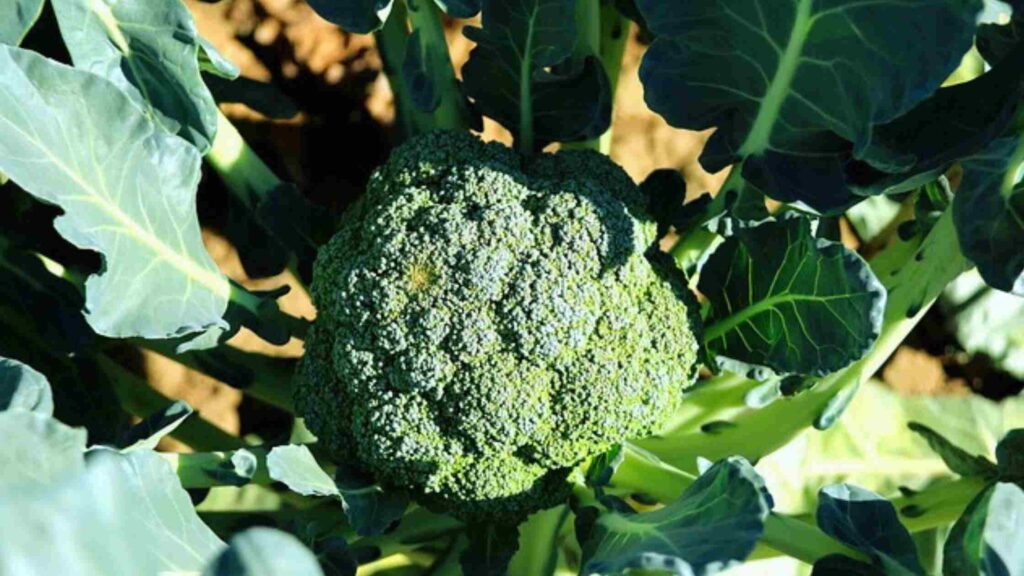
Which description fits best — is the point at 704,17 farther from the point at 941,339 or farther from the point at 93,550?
the point at 941,339

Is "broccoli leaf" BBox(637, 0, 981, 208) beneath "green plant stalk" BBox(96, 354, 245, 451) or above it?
above

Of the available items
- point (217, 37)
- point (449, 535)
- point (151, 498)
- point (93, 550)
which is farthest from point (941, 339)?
point (93, 550)

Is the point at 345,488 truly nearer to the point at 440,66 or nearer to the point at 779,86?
the point at 440,66

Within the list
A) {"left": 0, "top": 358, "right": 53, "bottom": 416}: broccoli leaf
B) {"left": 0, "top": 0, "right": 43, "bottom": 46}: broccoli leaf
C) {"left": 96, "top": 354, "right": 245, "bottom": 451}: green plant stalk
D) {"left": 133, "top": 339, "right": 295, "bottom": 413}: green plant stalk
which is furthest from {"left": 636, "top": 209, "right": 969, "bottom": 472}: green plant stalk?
{"left": 0, "top": 0, "right": 43, "bottom": 46}: broccoli leaf

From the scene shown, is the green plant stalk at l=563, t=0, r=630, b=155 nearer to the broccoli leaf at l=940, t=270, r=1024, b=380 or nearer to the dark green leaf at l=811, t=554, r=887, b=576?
the dark green leaf at l=811, t=554, r=887, b=576

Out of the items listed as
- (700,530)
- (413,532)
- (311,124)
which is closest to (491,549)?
(413,532)
